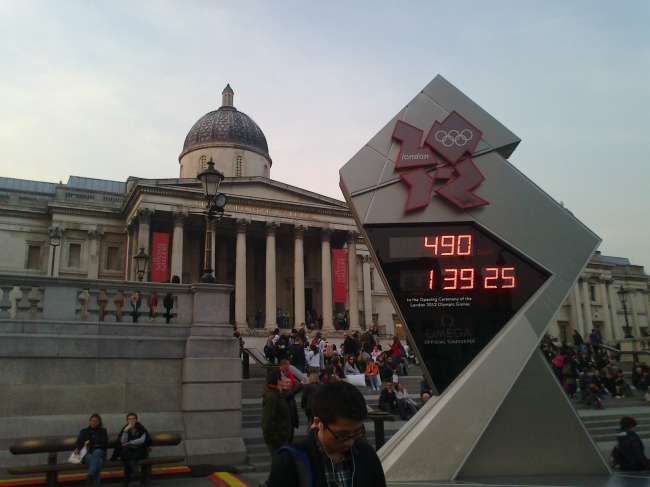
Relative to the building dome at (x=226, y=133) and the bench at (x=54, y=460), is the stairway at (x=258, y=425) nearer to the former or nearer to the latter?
the bench at (x=54, y=460)

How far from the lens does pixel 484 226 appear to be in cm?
812

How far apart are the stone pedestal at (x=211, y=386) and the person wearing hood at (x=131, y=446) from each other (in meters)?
1.47

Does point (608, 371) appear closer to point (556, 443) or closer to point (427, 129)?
point (556, 443)

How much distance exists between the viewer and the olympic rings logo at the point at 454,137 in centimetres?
859

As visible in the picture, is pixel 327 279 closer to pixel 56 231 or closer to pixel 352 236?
pixel 352 236

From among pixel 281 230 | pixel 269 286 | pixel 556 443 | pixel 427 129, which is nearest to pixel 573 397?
pixel 556 443

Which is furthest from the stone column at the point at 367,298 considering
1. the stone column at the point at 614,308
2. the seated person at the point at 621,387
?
the stone column at the point at 614,308

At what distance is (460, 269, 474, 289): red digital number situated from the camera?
786 cm

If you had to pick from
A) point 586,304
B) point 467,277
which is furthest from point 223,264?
point 586,304

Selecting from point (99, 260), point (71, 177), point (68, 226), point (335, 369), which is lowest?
point (335, 369)

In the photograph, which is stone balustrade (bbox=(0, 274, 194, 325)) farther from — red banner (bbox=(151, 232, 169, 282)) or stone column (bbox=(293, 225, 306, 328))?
stone column (bbox=(293, 225, 306, 328))

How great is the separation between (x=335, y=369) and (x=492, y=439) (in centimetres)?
1040

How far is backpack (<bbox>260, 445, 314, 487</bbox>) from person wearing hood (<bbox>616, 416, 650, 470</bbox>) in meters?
7.15

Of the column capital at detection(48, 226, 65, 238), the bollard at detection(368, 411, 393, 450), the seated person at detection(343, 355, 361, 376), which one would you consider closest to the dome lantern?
the column capital at detection(48, 226, 65, 238)
